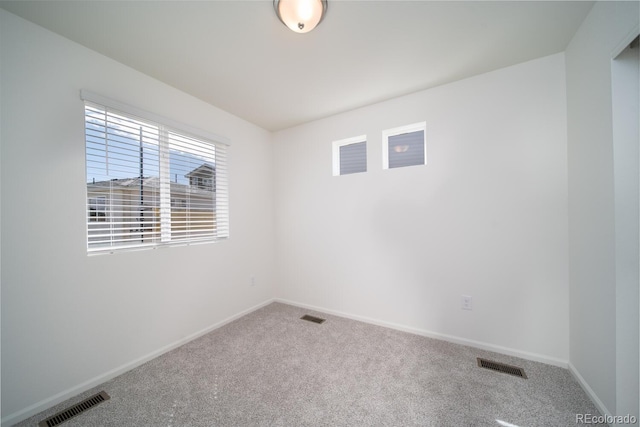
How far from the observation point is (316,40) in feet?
5.55

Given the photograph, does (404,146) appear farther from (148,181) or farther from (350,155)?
(148,181)

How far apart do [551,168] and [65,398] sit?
392 centimetres

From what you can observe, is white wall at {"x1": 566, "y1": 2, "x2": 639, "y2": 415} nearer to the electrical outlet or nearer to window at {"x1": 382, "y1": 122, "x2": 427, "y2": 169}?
the electrical outlet

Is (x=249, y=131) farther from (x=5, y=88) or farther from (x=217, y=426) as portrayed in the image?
(x=217, y=426)

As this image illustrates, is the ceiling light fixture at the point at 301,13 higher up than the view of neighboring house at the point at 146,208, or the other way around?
the ceiling light fixture at the point at 301,13

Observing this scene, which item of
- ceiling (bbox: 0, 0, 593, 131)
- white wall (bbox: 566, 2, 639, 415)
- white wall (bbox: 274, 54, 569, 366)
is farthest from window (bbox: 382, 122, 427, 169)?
white wall (bbox: 566, 2, 639, 415)

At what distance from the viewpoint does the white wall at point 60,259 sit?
1.42 meters

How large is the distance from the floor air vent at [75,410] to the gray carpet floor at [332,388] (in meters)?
0.05

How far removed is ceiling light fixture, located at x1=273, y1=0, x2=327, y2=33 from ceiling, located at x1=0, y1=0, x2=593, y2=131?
0.21ft

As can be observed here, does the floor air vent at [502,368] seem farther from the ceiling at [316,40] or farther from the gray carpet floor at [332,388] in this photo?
the ceiling at [316,40]

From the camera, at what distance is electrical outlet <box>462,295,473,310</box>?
85.4 inches

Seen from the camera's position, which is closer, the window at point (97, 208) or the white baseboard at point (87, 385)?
the white baseboard at point (87, 385)

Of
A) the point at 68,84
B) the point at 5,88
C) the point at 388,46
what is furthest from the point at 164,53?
the point at 388,46

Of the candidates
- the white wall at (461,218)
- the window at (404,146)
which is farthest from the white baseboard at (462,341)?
the window at (404,146)
